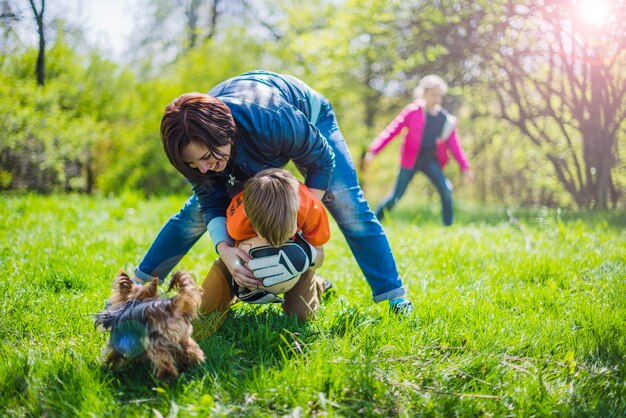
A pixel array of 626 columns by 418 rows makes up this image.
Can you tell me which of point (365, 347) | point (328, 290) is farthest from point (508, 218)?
point (365, 347)

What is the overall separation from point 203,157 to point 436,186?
4.70m

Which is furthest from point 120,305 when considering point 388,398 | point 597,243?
point 597,243

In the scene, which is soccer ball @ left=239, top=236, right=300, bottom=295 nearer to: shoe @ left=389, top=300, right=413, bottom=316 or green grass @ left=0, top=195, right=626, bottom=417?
green grass @ left=0, top=195, right=626, bottom=417

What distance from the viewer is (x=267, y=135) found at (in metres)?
2.33

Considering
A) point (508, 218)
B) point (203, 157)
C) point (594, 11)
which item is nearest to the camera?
point (203, 157)

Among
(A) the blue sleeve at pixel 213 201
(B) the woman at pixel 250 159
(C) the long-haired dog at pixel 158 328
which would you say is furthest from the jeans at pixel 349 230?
(C) the long-haired dog at pixel 158 328

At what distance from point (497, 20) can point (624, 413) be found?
5.33m

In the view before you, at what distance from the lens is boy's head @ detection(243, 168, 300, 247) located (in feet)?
7.27

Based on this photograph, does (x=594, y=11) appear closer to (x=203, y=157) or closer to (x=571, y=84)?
(x=571, y=84)

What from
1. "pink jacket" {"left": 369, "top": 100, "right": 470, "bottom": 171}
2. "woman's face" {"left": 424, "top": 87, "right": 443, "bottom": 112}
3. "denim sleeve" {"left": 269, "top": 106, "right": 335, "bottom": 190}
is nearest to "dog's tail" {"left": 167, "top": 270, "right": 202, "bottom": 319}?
"denim sleeve" {"left": 269, "top": 106, "right": 335, "bottom": 190}

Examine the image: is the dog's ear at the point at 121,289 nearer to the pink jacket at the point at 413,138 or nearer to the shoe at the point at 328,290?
the shoe at the point at 328,290

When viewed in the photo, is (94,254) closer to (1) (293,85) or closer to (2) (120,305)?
(2) (120,305)

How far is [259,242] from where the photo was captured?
2.47 m

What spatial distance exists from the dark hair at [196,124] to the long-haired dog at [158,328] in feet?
1.85
